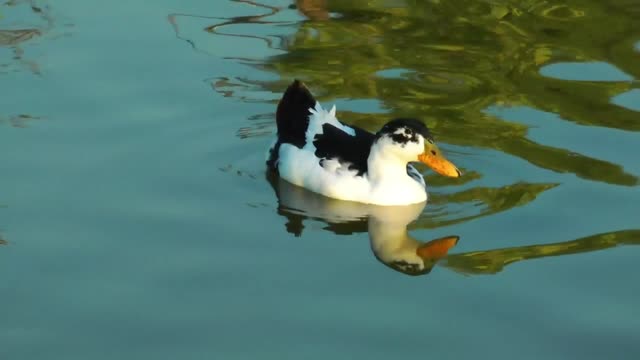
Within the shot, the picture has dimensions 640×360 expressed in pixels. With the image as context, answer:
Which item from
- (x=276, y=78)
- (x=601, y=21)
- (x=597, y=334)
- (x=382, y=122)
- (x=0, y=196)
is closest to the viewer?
(x=597, y=334)

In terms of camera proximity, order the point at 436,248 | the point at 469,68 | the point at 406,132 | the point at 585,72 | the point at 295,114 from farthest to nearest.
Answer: the point at 469,68
the point at 585,72
the point at 295,114
the point at 406,132
the point at 436,248

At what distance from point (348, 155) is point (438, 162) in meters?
0.83

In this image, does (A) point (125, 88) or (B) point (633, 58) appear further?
(B) point (633, 58)

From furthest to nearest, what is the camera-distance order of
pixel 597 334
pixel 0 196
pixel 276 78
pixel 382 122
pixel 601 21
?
pixel 601 21, pixel 276 78, pixel 382 122, pixel 0 196, pixel 597 334

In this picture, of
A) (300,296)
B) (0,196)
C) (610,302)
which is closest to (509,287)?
(610,302)

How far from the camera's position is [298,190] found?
13.9 m

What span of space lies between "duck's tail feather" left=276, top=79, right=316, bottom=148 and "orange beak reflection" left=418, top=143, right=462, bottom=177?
1168 millimetres

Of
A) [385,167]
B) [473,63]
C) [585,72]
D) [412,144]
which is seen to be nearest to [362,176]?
[385,167]

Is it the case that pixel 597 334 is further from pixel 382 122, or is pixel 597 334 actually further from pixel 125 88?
pixel 125 88

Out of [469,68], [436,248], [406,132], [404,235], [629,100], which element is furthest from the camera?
[469,68]

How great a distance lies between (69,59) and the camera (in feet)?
52.9

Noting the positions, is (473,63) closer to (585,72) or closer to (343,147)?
(585,72)

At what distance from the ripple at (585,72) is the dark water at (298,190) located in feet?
0.12

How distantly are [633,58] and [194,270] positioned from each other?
21.2 feet
